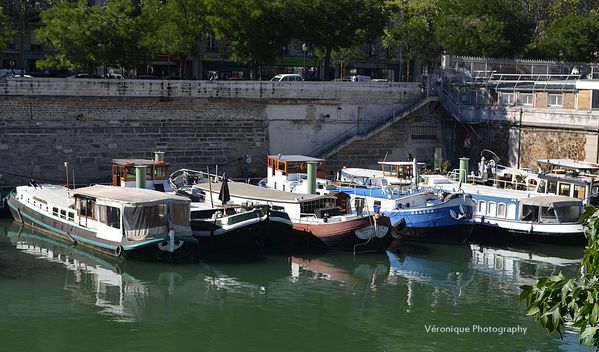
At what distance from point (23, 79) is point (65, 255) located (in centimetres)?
1059

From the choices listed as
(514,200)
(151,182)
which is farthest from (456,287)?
(151,182)

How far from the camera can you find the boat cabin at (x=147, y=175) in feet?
110

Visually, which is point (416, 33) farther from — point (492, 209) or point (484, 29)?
point (492, 209)

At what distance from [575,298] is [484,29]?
4881cm

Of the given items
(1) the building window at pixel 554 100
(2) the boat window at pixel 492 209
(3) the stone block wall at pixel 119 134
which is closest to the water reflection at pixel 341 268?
(2) the boat window at pixel 492 209

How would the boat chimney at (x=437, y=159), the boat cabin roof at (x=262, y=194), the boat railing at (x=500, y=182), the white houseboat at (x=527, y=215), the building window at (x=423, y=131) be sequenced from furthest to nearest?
the building window at (x=423, y=131), the boat chimney at (x=437, y=159), the boat railing at (x=500, y=182), the white houseboat at (x=527, y=215), the boat cabin roof at (x=262, y=194)

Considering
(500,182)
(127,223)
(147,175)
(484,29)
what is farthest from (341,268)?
(484,29)

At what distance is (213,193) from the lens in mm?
33531

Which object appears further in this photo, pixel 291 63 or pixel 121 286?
pixel 291 63

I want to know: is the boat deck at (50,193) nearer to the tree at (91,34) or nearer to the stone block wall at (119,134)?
the stone block wall at (119,134)

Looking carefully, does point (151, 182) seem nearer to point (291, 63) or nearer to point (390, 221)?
point (390, 221)

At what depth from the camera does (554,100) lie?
42.1 metres

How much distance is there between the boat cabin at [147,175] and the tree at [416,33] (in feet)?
90.8

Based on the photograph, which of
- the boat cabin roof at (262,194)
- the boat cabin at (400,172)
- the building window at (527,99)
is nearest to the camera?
the boat cabin roof at (262,194)
